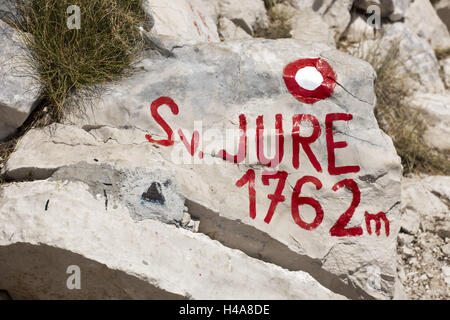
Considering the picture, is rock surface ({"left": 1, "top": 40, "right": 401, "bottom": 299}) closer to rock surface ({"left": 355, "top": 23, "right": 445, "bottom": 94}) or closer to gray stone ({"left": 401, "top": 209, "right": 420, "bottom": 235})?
gray stone ({"left": 401, "top": 209, "right": 420, "bottom": 235})

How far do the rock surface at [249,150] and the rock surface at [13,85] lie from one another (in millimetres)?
125

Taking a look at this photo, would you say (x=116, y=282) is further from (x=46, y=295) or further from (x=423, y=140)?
(x=423, y=140)

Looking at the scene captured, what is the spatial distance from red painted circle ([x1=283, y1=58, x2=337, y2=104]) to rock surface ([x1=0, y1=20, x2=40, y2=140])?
4.44ft

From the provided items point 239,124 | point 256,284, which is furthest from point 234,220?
point 239,124

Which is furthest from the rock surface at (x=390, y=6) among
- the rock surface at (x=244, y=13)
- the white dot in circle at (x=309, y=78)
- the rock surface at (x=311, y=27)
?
the white dot in circle at (x=309, y=78)

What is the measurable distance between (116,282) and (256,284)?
677 millimetres

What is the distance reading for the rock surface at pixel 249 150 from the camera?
2.51m

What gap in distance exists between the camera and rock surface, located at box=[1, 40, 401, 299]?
251 centimetres

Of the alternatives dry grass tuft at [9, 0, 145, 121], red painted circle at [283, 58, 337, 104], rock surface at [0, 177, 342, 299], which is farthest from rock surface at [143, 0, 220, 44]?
rock surface at [0, 177, 342, 299]

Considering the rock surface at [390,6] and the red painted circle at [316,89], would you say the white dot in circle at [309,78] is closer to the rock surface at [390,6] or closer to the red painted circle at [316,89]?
the red painted circle at [316,89]

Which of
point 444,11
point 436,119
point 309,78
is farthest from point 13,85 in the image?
point 444,11

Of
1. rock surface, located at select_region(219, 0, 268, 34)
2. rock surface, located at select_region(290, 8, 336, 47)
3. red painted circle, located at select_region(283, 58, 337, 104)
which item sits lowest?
rock surface, located at select_region(290, 8, 336, 47)

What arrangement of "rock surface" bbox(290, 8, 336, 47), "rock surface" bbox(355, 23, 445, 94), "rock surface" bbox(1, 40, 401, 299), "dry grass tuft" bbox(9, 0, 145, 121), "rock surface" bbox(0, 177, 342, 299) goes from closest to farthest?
"rock surface" bbox(0, 177, 342, 299) → "rock surface" bbox(1, 40, 401, 299) → "dry grass tuft" bbox(9, 0, 145, 121) → "rock surface" bbox(290, 8, 336, 47) → "rock surface" bbox(355, 23, 445, 94)

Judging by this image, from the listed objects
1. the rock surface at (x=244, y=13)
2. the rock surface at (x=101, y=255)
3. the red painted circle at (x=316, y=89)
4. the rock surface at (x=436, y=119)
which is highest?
the red painted circle at (x=316, y=89)
